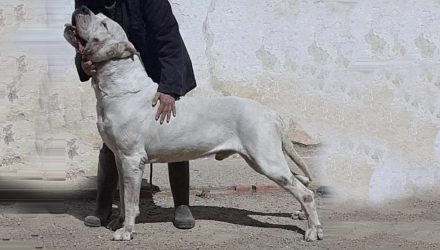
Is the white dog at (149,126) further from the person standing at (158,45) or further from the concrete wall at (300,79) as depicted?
the concrete wall at (300,79)

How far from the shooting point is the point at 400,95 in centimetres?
877

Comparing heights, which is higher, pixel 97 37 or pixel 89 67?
pixel 97 37

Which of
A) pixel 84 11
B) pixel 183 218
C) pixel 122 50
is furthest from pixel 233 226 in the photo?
pixel 84 11

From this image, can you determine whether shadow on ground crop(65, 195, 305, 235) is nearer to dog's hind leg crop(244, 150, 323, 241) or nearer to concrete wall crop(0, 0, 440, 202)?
dog's hind leg crop(244, 150, 323, 241)

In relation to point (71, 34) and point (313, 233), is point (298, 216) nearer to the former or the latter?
point (313, 233)

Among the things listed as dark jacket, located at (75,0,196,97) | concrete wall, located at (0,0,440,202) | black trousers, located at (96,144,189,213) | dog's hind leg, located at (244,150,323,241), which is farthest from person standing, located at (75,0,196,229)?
concrete wall, located at (0,0,440,202)

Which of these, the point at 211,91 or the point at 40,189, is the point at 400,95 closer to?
the point at 211,91

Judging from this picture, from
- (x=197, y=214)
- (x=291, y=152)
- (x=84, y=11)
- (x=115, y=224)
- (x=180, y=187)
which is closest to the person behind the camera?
(x=84, y=11)

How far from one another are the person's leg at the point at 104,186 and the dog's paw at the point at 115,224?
4.3 inches

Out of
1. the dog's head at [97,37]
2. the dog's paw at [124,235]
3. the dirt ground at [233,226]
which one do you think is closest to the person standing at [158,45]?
the dog's head at [97,37]

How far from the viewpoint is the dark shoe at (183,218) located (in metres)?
6.33

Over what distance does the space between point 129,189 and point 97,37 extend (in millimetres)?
1081

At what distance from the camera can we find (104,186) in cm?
648

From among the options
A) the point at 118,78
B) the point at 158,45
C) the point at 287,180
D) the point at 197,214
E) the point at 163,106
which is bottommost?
the point at 197,214
